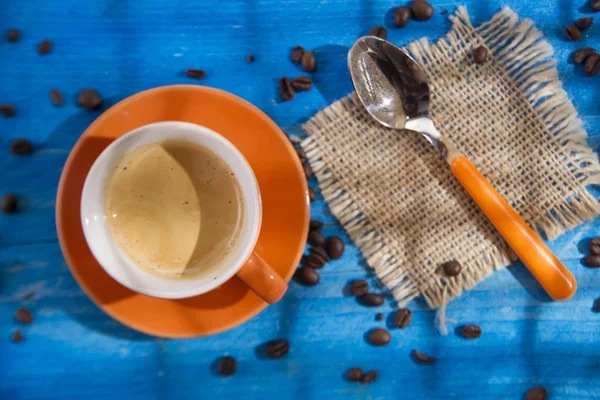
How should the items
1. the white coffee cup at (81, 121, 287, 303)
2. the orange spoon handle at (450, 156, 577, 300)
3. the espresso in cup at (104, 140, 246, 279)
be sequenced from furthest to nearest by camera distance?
the orange spoon handle at (450, 156, 577, 300) < the espresso in cup at (104, 140, 246, 279) < the white coffee cup at (81, 121, 287, 303)

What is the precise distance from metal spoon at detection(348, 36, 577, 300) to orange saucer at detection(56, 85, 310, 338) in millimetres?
255

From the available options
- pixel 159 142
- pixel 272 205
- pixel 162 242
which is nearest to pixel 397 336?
pixel 272 205

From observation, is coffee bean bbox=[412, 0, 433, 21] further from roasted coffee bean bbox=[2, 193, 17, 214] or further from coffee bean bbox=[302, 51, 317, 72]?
roasted coffee bean bbox=[2, 193, 17, 214]

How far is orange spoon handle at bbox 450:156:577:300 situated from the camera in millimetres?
960

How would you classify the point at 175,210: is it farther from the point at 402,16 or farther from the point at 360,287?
the point at 402,16

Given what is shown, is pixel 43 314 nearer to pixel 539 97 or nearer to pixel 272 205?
pixel 272 205

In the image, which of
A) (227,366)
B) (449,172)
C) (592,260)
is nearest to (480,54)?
(449,172)

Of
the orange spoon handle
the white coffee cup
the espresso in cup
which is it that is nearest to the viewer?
the white coffee cup

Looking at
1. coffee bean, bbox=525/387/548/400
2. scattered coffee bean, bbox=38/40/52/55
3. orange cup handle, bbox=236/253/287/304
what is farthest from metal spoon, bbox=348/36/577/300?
scattered coffee bean, bbox=38/40/52/55

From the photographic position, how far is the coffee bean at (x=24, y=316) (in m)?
1.01

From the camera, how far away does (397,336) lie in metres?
1.06

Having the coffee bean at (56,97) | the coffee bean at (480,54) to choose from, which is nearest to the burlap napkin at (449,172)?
the coffee bean at (480,54)

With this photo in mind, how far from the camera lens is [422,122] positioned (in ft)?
3.31

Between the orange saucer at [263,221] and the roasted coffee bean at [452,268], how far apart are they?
336mm
